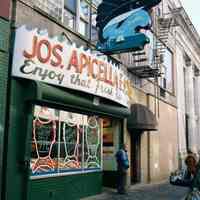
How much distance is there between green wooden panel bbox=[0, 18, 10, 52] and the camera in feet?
29.1

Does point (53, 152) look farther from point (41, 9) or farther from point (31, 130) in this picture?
point (41, 9)

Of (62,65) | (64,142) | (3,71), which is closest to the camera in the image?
(3,71)

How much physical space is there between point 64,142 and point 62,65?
2532 millimetres

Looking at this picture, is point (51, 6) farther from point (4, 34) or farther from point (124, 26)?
point (124, 26)

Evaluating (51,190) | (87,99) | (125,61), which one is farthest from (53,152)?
(125,61)

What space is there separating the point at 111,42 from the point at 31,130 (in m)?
4.81

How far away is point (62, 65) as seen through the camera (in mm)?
10203

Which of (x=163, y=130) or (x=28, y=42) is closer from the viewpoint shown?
(x=28, y=42)

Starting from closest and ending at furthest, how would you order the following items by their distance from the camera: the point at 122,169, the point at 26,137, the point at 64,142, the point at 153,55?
the point at 26,137
the point at 64,142
the point at 122,169
the point at 153,55

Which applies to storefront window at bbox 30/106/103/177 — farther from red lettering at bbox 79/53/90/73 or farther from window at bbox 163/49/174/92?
window at bbox 163/49/174/92

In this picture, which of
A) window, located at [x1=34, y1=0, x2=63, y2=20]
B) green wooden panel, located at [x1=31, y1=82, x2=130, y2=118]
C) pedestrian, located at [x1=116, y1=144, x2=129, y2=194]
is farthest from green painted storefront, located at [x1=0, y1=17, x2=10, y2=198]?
pedestrian, located at [x1=116, y1=144, x2=129, y2=194]

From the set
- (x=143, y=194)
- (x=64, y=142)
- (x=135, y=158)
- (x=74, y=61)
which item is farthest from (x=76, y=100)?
(x=135, y=158)

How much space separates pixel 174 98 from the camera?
2362 centimetres

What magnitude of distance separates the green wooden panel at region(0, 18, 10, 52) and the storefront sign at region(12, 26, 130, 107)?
0.72ft
